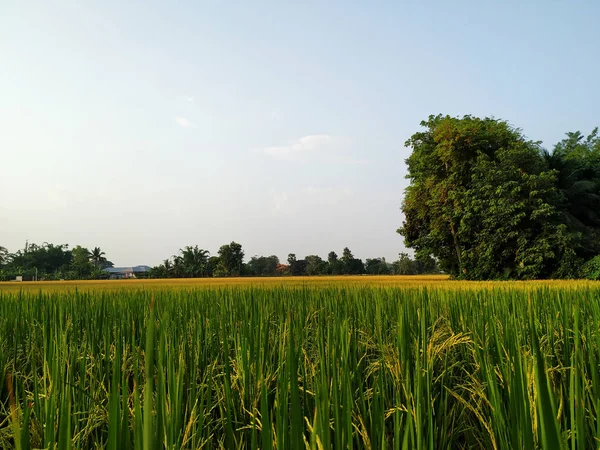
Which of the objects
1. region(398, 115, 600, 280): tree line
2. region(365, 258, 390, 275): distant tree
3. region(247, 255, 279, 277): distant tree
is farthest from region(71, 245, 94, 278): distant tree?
region(398, 115, 600, 280): tree line

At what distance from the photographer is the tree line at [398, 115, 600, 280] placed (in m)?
18.5

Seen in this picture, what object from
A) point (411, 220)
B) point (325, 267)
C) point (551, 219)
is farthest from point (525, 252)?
point (325, 267)

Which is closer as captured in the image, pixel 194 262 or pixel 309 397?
pixel 309 397

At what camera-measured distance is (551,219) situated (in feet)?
62.6

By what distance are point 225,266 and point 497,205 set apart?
136 feet

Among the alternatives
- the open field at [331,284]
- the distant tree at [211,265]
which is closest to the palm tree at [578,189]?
the open field at [331,284]

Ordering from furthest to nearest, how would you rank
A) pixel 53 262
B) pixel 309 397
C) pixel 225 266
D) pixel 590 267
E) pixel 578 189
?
pixel 53 262 < pixel 225 266 < pixel 578 189 < pixel 590 267 < pixel 309 397

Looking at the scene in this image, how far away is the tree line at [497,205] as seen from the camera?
18531mm

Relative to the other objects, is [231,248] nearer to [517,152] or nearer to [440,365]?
[517,152]

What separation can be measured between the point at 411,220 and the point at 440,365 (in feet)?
77.3

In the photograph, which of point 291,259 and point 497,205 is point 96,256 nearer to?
point 291,259

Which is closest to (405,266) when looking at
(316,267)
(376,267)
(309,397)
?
(376,267)

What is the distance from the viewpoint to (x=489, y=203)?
19.3 meters

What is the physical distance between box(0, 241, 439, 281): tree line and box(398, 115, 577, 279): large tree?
108 ft
